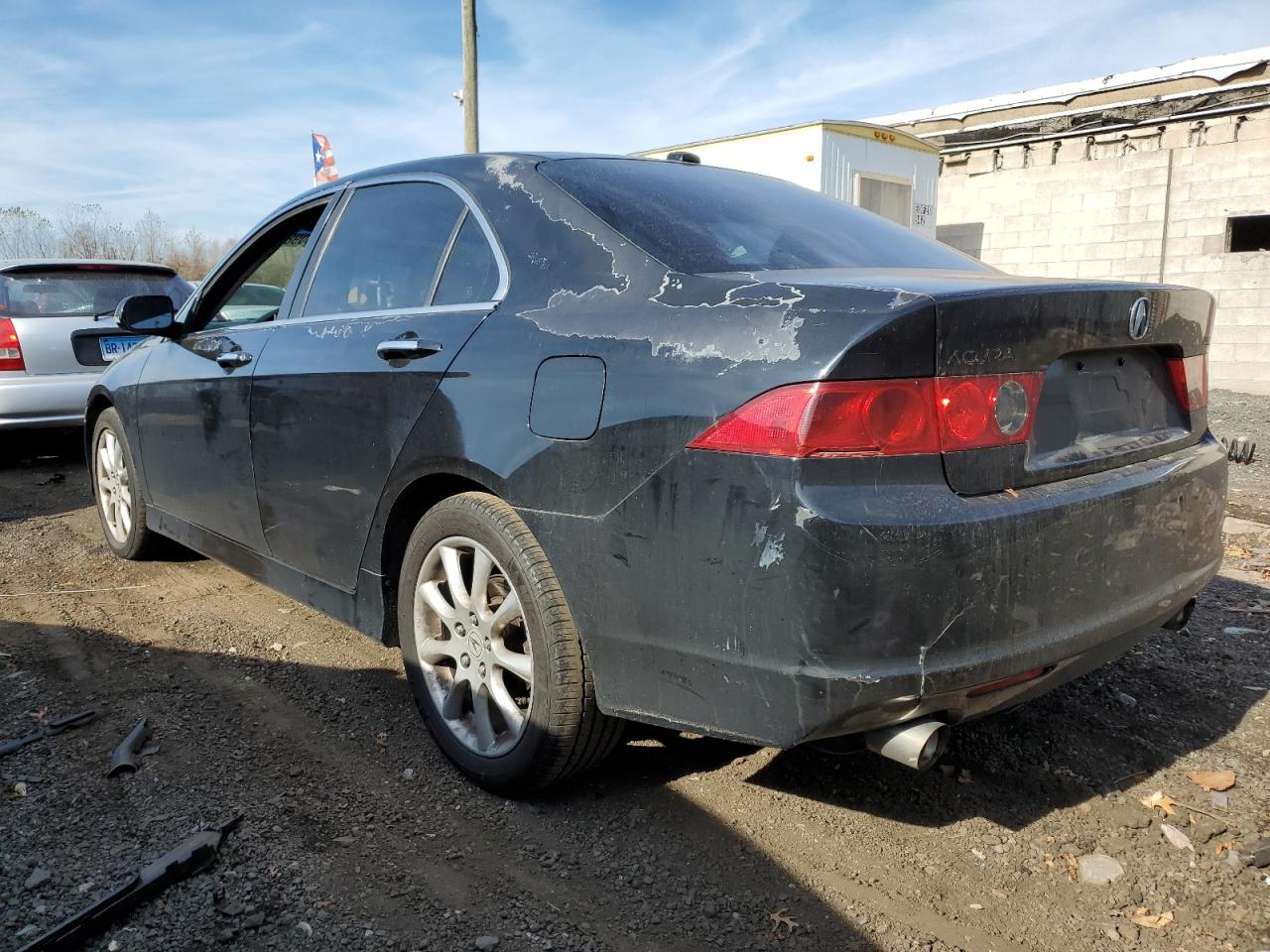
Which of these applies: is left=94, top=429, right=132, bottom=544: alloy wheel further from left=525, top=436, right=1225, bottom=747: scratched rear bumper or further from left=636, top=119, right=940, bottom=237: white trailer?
left=636, top=119, right=940, bottom=237: white trailer

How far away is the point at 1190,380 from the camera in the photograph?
2.56m

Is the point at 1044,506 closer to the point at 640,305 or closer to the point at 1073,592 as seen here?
the point at 1073,592

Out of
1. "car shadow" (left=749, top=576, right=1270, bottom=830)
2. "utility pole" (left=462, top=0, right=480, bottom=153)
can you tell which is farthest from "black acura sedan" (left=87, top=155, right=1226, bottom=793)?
"utility pole" (left=462, top=0, right=480, bottom=153)

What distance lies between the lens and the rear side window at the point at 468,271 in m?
2.64

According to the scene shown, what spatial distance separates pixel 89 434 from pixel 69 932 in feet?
12.2

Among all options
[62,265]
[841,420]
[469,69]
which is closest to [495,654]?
[841,420]

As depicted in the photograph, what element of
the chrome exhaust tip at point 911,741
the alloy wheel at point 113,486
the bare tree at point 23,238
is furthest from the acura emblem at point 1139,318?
the bare tree at point 23,238

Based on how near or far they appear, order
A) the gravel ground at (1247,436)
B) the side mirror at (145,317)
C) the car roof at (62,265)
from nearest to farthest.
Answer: the side mirror at (145,317), the gravel ground at (1247,436), the car roof at (62,265)

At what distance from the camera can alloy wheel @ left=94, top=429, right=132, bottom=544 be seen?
472 centimetres

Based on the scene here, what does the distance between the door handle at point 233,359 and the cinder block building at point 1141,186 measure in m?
11.0

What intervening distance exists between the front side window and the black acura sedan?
0.25 m

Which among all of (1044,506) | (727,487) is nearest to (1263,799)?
(1044,506)

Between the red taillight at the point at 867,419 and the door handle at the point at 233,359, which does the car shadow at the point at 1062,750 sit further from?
the door handle at the point at 233,359

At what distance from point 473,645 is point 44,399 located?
6121 millimetres
